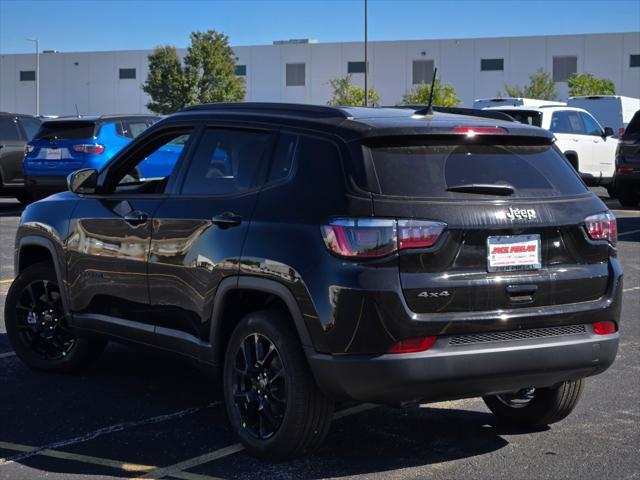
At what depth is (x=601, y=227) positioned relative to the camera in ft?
17.4

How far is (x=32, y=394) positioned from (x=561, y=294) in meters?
3.24

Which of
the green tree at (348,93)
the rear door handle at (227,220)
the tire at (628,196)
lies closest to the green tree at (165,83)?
the green tree at (348,93)

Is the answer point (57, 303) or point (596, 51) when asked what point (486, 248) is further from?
point (596, 51)

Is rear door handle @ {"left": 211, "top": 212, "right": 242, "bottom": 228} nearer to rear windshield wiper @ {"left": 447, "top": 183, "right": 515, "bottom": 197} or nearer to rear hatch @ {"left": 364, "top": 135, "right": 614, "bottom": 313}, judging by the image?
rear hatch @ {"left": 364, "top": 135, "right": 614, "bottom": 313}

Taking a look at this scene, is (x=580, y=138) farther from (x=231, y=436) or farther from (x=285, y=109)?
(x=231, y=436)

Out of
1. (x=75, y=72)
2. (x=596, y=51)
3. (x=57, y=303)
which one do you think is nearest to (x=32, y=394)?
(x=57, y=303)

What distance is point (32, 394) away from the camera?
21.3 ft

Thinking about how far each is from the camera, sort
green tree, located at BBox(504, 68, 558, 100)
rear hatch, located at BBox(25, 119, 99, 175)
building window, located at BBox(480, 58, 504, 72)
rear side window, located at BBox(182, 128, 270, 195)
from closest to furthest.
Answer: rear side window, located at BBox(182, 128, 270, 195) → rear hatch, located at BBox(25, 119, 99, 175) → green tree, located at BBox(504, 68, 558, 100) → building window, located at BBox(480, 58, 504, 72)

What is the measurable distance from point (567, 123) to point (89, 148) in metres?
9.57

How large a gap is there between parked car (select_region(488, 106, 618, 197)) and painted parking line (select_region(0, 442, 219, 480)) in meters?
16.2

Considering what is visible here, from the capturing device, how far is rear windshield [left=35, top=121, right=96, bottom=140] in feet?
59.3

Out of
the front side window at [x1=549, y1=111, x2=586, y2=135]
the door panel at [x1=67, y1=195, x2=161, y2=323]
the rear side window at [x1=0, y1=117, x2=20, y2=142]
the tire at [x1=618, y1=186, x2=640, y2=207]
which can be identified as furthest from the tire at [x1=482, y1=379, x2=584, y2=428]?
the rear side window at [x1=0, y1=117, x2=20, y2=142]

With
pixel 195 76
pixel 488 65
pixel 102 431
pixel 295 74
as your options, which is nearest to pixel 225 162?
pixel 102 431

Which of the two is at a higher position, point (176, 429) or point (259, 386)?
point (259, 386)
